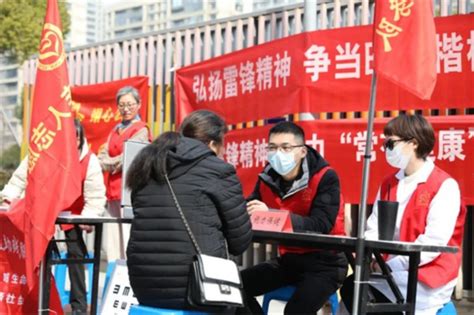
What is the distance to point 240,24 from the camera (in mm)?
8875

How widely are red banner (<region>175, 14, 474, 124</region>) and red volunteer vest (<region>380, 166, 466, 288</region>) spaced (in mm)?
2153

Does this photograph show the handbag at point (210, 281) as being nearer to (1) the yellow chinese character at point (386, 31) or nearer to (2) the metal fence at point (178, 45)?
(1) the yellow chinese character at point (386, 31)

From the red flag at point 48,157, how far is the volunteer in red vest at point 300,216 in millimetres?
1249

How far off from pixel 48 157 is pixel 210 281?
6.19 ft

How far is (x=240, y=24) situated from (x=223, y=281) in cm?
519

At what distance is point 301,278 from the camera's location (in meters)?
4.97

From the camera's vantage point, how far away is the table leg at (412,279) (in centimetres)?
415

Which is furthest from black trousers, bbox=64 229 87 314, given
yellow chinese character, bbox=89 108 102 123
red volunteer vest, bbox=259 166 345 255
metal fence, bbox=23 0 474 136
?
yellow chinese character, bbox=89 108 102 123

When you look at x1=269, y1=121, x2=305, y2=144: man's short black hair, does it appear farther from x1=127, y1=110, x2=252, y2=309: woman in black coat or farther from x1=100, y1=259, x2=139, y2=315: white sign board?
x1=100, y1=259, x2=139, y2=315: white sign board

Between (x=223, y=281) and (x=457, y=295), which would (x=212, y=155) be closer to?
(x=223, y=281)

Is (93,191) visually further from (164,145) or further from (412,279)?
(412,279)

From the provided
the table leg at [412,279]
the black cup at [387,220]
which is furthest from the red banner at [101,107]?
the table leg at [412,279]

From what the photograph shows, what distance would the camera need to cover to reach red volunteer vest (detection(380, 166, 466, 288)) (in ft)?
14.4

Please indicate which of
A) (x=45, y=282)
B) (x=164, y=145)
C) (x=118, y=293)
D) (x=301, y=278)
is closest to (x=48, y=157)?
A: (x=45, y=282)
